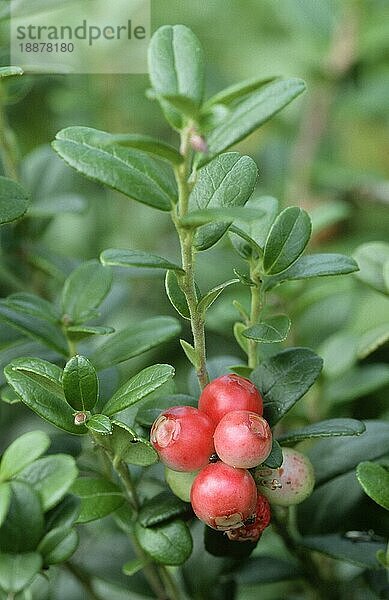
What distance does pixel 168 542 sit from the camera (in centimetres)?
80

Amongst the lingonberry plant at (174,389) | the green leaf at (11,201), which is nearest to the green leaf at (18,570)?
the lingonberry plant at (174,389)

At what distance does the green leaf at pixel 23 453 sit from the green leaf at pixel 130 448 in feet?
0.25

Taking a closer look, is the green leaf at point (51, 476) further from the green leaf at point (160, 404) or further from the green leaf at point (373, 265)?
the green leaf at point (373, 265)

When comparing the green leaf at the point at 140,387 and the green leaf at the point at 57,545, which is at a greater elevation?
the green leaf at the point at 140,387

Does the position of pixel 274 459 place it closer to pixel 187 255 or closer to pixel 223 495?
pixel 223 495

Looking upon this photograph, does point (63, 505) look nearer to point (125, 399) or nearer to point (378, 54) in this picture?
point (125, 399)

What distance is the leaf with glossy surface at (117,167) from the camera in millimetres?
681

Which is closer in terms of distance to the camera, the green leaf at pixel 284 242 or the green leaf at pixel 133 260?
the green leaf at pixel 133 260

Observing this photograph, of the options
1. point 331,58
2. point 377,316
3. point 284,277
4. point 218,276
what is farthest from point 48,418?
point 331,58

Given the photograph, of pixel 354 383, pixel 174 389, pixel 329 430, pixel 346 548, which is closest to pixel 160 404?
pixel 174 389

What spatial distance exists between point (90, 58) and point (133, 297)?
0.59 metres

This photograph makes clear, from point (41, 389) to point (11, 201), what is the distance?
0.19 metres

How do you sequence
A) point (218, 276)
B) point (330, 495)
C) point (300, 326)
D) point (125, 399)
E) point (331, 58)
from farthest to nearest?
point (331, 58) → point (218, 276) → point (300, 326) → point (330, 495) → point (125, 399)

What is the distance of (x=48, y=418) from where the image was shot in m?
0.73
